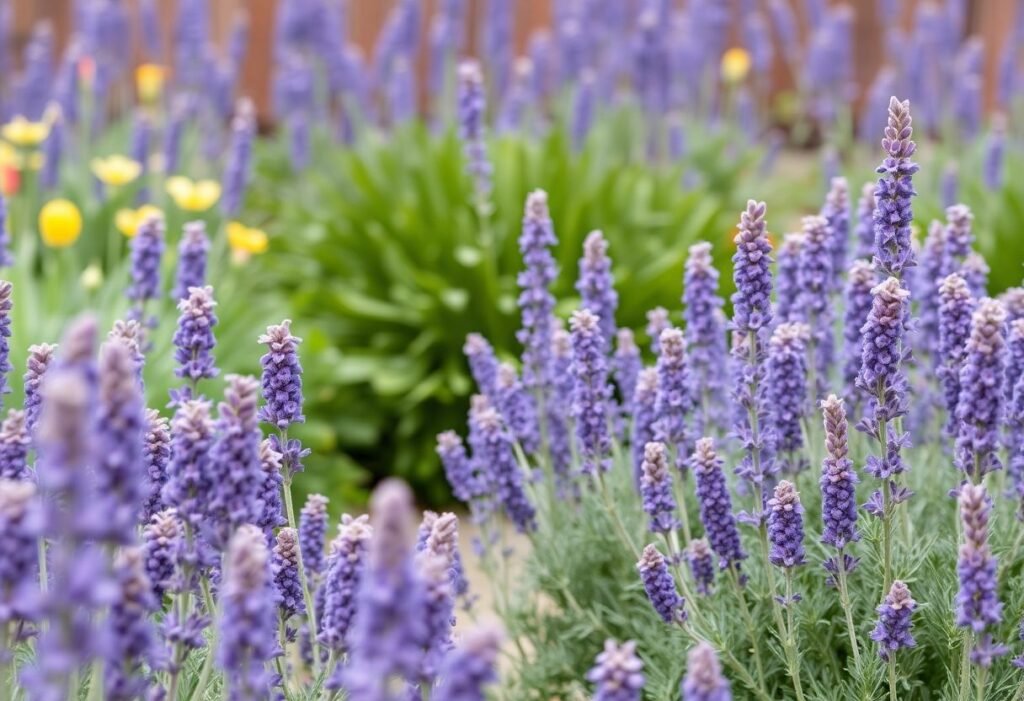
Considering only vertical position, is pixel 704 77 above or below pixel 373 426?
above

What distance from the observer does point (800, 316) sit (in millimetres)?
2939

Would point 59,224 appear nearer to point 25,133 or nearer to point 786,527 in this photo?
point 25,133

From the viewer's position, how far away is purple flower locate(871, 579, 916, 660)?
6.88 feet

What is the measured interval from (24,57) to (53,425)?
1075cm

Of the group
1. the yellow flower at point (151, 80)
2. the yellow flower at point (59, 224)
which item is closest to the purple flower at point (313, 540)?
the yellow flower at point (59, 224)

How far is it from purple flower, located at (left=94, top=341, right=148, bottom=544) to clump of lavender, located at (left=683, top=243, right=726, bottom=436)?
1557 mm

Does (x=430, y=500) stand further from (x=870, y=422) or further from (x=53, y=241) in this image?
(x=870, y=422)

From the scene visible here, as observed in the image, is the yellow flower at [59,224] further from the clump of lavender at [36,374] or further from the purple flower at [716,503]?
the purple flower at [716,503]

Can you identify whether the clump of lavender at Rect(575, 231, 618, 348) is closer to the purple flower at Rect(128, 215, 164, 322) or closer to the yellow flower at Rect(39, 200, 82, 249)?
the purple flower at Rect(128, 215, 164, 322)

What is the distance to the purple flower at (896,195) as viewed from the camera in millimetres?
2211

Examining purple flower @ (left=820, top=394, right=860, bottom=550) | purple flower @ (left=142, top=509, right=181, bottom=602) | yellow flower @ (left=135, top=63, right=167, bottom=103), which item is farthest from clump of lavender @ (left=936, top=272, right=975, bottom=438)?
yellow flower @ (left=135, top=63, right=167, bottom=103)

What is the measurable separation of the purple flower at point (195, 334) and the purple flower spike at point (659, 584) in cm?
78

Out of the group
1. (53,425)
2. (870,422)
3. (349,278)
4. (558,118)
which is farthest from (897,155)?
(558,118)

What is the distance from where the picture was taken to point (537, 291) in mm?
3195
